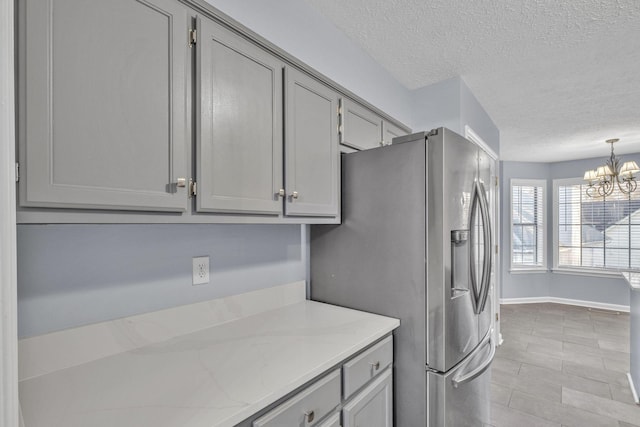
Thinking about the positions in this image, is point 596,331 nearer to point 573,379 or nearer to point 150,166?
point 573,379

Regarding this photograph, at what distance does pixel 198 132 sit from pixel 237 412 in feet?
2.73

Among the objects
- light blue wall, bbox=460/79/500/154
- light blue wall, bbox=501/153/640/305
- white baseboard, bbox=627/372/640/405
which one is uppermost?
light blue wall, bbox=460/79/500/154

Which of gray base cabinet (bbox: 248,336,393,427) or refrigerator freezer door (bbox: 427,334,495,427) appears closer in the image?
gray base cabinet (bbox: 248,336,393,427)

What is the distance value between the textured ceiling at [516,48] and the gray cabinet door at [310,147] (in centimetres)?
69

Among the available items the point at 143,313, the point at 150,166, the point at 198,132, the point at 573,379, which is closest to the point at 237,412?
the point at 143,313

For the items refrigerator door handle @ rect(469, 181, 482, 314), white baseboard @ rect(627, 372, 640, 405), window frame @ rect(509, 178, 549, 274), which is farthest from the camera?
window frame @ rect(509, 178, 549, 274)

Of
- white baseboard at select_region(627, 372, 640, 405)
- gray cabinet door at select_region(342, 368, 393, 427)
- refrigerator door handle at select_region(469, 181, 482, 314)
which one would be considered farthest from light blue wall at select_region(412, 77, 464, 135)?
white baseboard at select_region(627, 372, 640, 405)

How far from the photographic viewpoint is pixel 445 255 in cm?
140

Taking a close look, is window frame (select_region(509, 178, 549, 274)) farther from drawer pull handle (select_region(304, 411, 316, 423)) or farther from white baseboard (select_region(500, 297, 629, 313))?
drawer pull handle (select_region(304, 411, 316, 423))

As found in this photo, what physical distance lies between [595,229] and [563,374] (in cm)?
374

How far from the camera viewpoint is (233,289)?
1489 millimetres

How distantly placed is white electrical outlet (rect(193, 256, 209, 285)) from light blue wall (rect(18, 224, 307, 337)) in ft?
0.08

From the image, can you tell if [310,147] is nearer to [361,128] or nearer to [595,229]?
[361,128]

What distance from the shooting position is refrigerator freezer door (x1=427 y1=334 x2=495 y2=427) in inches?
54.9
